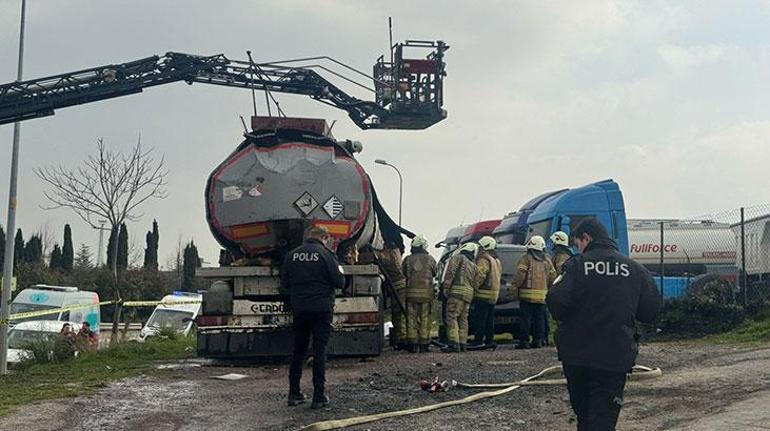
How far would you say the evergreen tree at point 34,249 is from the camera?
189ft

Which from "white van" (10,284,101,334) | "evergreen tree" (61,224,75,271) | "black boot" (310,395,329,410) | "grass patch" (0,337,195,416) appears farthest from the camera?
"evergreen tree" (61,224,75,271)

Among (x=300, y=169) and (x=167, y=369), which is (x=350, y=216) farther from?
(x=167, y=369)

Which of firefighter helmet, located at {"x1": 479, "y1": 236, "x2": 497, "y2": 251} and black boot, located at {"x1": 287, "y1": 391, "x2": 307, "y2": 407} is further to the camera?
firefighter helmet, located at {"x1": 479, "y1": 236, "x2": 497, "y2": 251}

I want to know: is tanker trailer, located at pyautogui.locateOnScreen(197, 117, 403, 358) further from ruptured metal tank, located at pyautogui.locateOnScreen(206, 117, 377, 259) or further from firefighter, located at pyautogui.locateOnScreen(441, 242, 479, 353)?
firefighter, located at pyautogui.locateOnScreen(441, 242, 479, 353)

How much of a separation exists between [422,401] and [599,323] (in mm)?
3245

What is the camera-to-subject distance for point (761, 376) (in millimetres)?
8539

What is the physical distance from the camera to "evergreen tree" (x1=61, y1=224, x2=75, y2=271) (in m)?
57.2

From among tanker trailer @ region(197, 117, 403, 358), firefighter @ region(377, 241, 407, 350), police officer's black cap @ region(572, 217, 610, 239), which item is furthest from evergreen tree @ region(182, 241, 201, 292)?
police officer's black cap @ region(572, 217, 610, 239)

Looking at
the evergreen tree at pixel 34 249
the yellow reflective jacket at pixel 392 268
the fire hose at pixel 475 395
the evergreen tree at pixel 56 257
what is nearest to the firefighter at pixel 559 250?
the yellow reflective jacket at pixel 392 268

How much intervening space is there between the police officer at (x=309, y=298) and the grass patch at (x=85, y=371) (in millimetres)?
2646

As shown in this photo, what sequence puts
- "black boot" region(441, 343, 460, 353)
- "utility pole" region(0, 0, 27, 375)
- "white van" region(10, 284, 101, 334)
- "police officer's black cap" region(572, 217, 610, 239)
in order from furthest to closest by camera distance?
1. "white van" region(10, 284, 101, 334)
2. "utility pole" region(0, 0, 27, 375)
3. "black boot" region(441, 343, 460, 353)
4. "police officer's black cap" region(572, 217, 610, 239)

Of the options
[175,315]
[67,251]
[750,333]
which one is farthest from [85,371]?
[67,251]

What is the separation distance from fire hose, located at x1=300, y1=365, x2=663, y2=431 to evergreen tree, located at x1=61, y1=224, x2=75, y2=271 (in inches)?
2046

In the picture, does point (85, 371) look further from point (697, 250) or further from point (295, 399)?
point (697, 250)
